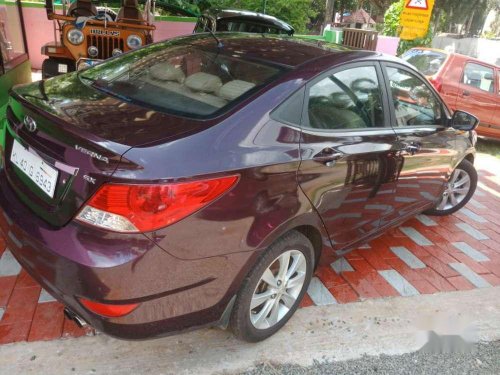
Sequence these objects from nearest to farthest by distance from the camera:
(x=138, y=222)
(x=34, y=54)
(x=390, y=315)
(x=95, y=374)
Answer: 1. (x=138, y=222)
2. (x=95, y=374)
3. (x=390, y=315)
4. (x=34, y=54)

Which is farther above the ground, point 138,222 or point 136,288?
point 138,222

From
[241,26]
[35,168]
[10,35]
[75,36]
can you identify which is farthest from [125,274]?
[241,26]

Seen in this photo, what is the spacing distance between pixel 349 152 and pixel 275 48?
2.60 feet

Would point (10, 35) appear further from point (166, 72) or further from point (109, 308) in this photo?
point (109, 308)

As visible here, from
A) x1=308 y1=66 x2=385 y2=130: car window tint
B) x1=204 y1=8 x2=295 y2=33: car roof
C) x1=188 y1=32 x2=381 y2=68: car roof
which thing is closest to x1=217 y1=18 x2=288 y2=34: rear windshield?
x1=204 y1=8 x2=295 y2=33: car roof

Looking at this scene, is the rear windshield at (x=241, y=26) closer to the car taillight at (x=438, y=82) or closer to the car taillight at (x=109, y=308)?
the car taillight at (x=438, y=82)

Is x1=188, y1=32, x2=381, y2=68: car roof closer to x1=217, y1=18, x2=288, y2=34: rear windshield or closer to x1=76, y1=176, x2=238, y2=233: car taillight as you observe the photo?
x1=76, y1=176, x2=238, y2=233: car taillight

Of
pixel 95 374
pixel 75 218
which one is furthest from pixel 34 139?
pixel 95 374

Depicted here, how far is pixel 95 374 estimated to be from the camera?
7.19 ft

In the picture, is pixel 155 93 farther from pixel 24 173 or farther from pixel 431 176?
pixel 431 176

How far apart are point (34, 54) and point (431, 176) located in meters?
8.70

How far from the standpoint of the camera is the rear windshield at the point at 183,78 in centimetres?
224

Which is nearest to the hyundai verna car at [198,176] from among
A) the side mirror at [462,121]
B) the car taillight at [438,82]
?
the side mirror at [462,121]

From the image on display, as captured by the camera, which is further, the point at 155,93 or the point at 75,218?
the point at 155,93
